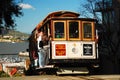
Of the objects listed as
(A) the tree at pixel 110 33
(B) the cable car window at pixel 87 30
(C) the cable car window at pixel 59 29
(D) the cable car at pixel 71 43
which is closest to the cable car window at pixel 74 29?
(D) the cable car at pixel 71 43

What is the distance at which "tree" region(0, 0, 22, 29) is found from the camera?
29.1 m

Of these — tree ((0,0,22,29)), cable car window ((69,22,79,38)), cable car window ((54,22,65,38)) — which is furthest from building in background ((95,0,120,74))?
cable car window ((54,22,65,38))

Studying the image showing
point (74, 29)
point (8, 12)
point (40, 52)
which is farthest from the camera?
point (8, 12)

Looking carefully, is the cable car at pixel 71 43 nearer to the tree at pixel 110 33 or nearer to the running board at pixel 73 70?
the running board at pixel 73 70

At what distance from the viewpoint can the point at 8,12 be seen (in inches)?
1196

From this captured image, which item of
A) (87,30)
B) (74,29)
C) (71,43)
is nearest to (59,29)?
(74,29)

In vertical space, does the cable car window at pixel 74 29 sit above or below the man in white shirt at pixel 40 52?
above

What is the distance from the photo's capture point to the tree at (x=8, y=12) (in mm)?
29062

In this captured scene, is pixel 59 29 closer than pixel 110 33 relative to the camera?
Yes

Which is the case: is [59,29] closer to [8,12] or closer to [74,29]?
[74,29]

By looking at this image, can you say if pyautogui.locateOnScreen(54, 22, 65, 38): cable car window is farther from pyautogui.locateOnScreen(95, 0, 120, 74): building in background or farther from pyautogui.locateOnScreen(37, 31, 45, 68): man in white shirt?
pyautogui.locateOnScreen(95, 0, 120, 74): building in background

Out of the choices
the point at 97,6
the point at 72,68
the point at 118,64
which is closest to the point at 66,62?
the point at 72,68

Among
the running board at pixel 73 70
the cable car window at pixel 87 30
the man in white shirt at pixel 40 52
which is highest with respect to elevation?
the cable car window at pixel 87 30

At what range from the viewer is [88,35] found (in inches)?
882
